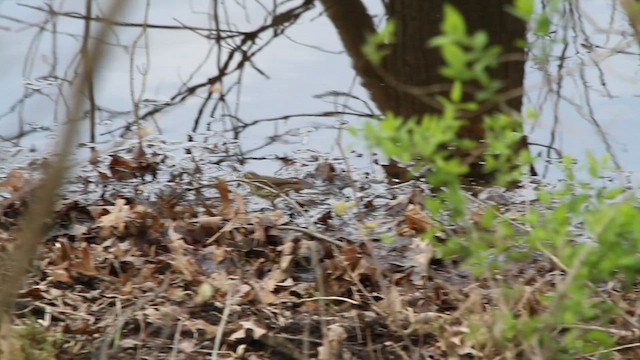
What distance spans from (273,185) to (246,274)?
128 cm

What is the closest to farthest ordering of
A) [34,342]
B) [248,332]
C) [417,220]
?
[34,342] → [248,332] → [417,220]

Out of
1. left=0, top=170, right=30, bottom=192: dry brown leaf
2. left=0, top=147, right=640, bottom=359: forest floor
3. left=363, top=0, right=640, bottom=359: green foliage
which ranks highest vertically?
left=363, top=0, right=640, bottom=359: green foliage

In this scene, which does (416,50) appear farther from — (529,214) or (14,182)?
(529,214)

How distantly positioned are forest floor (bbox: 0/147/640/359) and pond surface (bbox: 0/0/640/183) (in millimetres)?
472

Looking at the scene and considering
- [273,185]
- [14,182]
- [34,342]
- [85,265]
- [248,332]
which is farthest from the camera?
[273,185]

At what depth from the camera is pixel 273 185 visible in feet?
19.0

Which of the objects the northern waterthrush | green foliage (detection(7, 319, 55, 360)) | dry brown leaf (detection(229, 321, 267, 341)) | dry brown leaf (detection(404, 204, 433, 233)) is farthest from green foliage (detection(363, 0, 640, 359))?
the northern waterthrush

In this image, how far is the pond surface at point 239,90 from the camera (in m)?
6.14

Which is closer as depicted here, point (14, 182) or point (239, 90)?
point (14, 182)

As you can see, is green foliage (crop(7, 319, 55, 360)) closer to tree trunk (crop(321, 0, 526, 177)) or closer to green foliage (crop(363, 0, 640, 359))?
green foliage (crop(363, 0, 640, 359))

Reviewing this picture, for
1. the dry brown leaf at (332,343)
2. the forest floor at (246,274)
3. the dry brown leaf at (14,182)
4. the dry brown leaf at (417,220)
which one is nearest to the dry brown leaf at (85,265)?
the forest floor at (246,274)

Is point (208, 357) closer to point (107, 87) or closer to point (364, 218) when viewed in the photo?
point (364, 218)

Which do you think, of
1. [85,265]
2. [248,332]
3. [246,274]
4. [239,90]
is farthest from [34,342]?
[239,90]

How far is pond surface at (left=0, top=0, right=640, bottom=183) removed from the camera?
6141 mm
